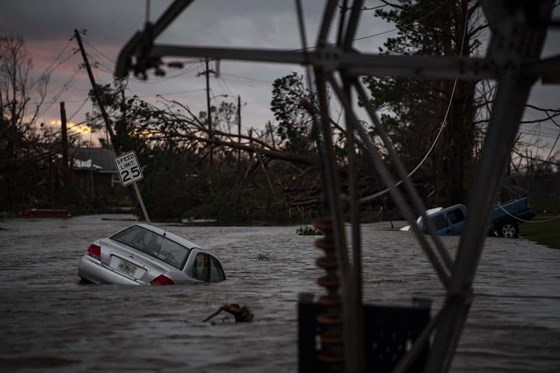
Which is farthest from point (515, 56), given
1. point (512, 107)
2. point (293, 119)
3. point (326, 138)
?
point (293, 119)

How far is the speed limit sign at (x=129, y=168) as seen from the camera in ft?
88.2

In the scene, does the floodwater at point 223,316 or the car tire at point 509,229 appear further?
the car tire at point 509,229

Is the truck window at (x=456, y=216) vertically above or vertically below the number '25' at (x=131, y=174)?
below

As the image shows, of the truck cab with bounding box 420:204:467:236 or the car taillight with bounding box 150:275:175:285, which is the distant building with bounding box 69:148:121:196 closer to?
the truck cab with bounding box 420:204:467:236

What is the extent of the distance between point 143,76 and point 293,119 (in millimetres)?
30782

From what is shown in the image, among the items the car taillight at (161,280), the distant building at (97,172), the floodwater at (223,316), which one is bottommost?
the floodwater at (223,316)

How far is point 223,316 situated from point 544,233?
3230 centimetres

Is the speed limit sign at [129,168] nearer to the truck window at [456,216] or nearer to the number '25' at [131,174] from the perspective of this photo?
the number '25' at [131,174]

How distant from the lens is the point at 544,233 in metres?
43.5

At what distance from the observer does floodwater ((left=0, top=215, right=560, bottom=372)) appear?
974 centimetres

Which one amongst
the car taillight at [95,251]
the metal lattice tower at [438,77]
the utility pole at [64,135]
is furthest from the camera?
the utility pole at [64,135]

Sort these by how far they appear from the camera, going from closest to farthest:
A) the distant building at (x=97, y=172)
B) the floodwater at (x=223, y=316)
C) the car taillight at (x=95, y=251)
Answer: the floodwater at (x=223, y=316) → the car taillight at (x=95, y=251) → the distant building at (x=97, y=172)

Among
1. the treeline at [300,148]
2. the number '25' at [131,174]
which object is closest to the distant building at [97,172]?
the treeline at [300,148]

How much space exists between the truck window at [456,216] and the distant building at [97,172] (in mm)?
67868
